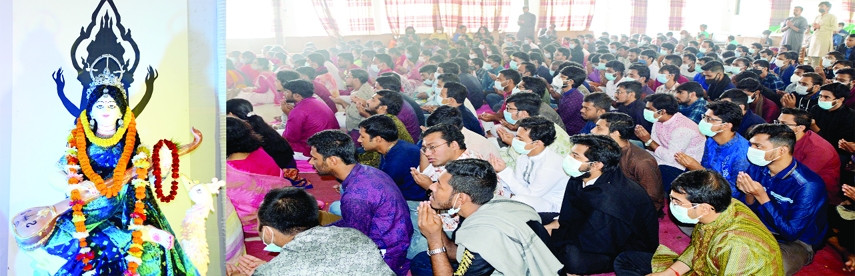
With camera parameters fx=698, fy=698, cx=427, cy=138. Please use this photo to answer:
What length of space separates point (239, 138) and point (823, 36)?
374 inches

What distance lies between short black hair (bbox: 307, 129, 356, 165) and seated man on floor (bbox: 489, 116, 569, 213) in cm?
93

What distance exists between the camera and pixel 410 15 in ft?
43.4

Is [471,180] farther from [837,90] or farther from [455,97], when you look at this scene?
[837,90]

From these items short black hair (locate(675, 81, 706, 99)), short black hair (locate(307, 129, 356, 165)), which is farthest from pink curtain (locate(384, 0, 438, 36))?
short black hair (locate(307, 129, 356, 165))

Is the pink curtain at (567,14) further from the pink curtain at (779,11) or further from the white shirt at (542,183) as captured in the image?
the white shirt at (542,183)

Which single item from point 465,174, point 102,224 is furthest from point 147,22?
point 465,174

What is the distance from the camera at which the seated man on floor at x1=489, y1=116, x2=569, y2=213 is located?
11.7 feet

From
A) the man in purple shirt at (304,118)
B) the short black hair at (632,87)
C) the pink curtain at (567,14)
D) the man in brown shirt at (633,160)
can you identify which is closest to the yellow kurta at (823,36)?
the pink curtain at (567,14)

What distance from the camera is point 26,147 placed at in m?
2.04

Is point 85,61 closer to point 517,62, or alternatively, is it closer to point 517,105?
point 517,105

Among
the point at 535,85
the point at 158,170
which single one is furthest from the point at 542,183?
the point at 535,85

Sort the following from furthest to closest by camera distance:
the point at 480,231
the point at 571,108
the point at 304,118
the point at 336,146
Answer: the point at 571,108 → the point at 304,118 → the point at 336,146 → the point at 480,231

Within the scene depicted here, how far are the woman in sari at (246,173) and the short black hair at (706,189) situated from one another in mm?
1974

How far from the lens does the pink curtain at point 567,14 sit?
15.4 m
